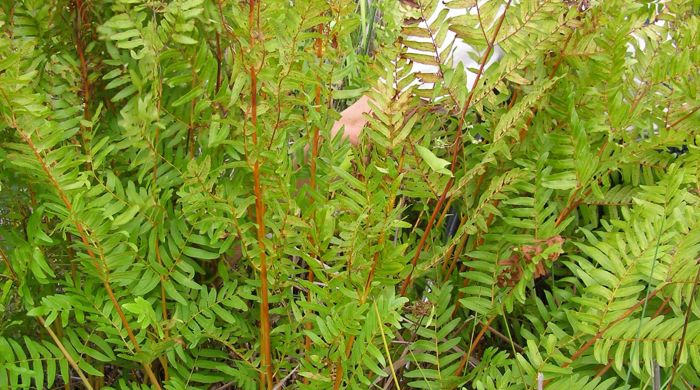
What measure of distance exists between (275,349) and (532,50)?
0.45 m

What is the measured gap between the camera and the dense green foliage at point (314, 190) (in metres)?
0.73

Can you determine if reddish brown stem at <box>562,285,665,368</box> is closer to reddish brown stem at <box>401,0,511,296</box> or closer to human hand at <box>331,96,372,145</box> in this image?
reddish brown stem at <box>401,0,511,296</box>

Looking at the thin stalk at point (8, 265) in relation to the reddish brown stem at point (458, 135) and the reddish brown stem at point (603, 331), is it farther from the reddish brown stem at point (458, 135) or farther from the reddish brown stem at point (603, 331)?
the reddish brown stem at point (603, 331)

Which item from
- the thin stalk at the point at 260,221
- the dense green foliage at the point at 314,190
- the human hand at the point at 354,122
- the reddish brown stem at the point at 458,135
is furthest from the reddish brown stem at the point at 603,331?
the human hand at the point at 354,122

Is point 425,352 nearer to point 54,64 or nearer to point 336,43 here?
point 336,43

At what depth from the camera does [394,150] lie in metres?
0.76

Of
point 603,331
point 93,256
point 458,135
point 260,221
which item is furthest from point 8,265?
point 603,331

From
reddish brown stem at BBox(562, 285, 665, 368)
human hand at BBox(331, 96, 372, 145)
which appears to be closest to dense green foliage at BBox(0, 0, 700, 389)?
reddish brown stem at BBox(562, 285, 665, 368)

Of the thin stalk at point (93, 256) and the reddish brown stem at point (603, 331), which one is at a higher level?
the thin stalk at point (93, 256)

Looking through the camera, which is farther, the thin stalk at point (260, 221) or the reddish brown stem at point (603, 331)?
the reddish brown stem at point (603, 331)

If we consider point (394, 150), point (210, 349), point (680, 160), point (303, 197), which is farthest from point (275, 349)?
point (680, 160)

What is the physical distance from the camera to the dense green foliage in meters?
0.73

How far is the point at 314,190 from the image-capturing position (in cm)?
80

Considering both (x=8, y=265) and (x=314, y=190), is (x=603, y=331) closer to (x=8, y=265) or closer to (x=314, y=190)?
(x=314, y=190)
